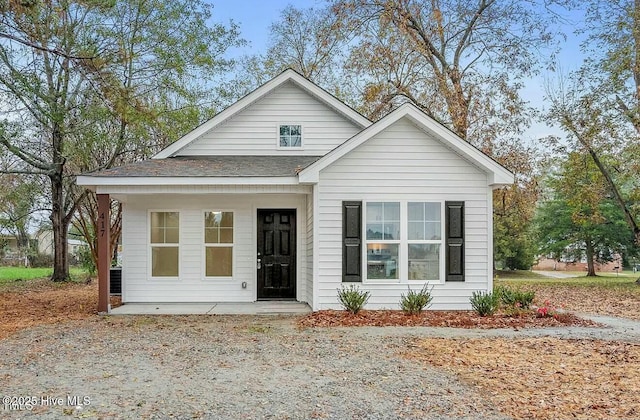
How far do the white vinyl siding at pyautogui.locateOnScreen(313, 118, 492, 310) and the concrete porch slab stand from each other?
90 centimetres

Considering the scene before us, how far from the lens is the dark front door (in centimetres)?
1271

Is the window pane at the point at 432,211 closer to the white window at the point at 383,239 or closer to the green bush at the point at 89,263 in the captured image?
the white window at the point at 383,239

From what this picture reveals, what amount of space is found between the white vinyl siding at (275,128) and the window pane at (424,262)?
3.80 meters

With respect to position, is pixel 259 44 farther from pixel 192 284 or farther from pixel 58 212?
pixel 192 284

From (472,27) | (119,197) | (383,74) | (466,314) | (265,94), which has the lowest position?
(466,314)

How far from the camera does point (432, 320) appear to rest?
32.5 ft

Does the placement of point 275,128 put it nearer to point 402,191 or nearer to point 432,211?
point 402,191

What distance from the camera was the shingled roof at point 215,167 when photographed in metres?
11.0

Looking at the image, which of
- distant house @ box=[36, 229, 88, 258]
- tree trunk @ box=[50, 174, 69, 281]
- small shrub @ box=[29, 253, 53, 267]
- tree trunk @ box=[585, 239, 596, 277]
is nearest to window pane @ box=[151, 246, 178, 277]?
tree trunk @ box=[50, 174, 69, 281]

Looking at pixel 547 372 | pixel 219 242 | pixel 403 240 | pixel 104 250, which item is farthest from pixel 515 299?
pixel 104 250

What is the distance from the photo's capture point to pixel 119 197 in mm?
12258

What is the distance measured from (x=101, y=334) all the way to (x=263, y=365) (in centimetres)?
336

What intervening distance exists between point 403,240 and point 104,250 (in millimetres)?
5672

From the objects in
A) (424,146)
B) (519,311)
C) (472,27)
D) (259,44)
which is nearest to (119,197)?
(424,146)
